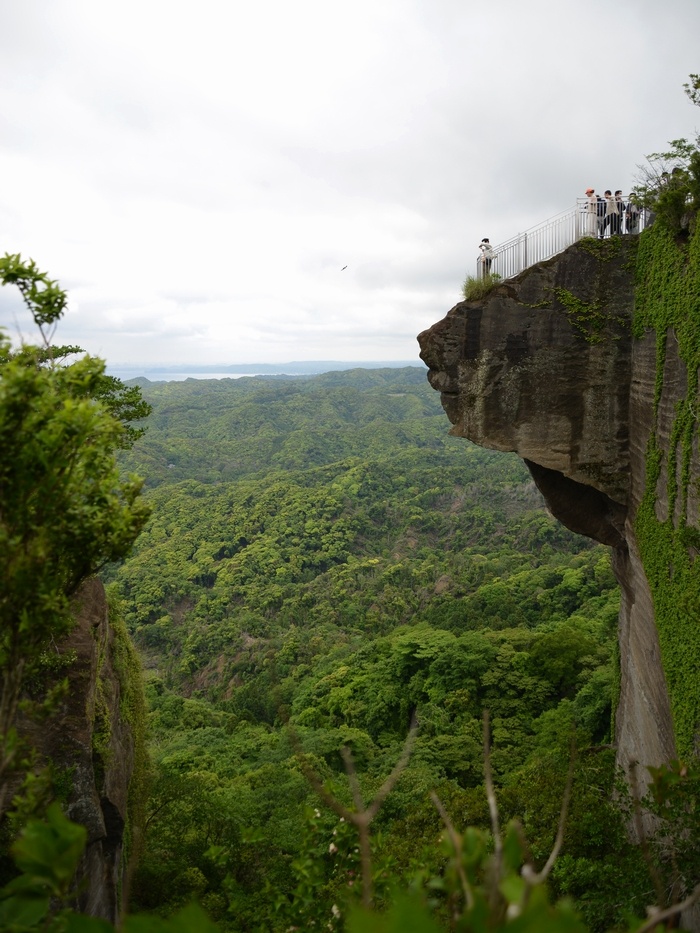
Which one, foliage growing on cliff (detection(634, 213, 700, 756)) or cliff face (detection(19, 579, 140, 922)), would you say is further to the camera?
cliff face (detection(19, 579, 140, 922))

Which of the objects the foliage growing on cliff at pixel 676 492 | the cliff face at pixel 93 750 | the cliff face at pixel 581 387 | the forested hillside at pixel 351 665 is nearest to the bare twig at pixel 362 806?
the forested hillside at pixel 351 665

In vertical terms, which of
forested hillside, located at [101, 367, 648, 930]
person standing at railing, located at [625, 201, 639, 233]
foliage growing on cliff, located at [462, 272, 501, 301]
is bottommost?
forested hillside, located at [101, 367, 648, 930]

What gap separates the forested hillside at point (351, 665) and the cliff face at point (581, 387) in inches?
126

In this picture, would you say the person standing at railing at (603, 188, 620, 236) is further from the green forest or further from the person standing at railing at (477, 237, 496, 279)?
the person standing at railing at (477, 237, 496, 279)

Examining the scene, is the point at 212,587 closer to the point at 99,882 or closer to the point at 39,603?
the point at 99,882

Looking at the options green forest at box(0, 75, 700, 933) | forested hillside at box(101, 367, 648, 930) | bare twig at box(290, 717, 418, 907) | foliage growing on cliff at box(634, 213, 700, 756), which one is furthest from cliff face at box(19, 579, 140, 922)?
foliage growing on cliff at box(634, 213, 700, 756)

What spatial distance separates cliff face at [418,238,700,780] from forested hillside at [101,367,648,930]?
320 cm

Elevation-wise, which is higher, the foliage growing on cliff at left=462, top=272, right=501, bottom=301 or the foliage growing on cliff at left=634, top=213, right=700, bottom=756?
the foliage growing on cliff at left=462, top=272, right=501, bottom=301

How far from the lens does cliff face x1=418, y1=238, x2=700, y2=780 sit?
11.0 m

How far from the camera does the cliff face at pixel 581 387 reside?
36.0 feet

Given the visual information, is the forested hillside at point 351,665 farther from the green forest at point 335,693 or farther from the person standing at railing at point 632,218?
the person standing at railing at point 632,218

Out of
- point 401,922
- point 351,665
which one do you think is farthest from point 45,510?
point 351,665

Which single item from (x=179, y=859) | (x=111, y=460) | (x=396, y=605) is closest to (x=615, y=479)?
(x=111, y=460)

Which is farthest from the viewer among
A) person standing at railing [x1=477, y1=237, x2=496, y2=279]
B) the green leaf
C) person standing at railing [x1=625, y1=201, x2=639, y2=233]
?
person standing at railing [x1=477, y1=237, x2=496, y2=279]
